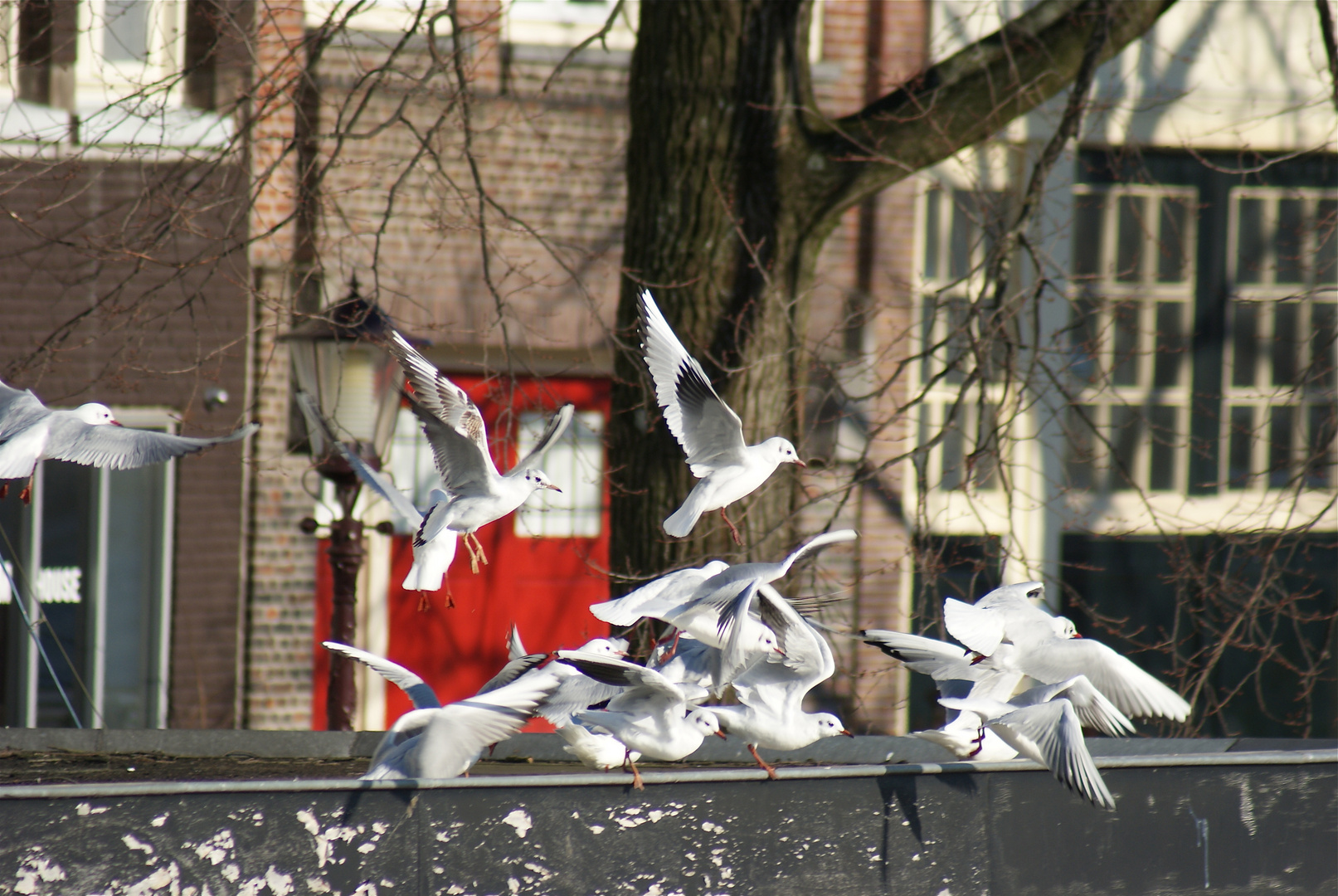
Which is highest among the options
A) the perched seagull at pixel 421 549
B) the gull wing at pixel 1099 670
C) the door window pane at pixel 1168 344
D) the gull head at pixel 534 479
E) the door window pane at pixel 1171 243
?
the door window pane at pixel 1171 243

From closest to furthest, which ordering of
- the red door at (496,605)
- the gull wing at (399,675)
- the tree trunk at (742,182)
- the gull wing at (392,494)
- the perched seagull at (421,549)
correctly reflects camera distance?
the gull wing at (399,675) → the perched seagull at (421,549) → the gull wing at (392,494) → the tree trunk at (742,182) → the red door at (496,605)

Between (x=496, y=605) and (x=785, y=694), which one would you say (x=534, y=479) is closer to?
(x=785, y=694)

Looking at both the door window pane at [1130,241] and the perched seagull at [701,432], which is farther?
the door window pane at [1130,241]

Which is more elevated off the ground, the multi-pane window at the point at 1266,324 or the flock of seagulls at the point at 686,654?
the multi-pane window at the point at 1266,324

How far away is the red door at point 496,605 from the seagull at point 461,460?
3.97 metres

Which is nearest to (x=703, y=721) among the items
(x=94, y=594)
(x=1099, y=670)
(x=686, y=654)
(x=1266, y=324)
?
(x=686, y=654)

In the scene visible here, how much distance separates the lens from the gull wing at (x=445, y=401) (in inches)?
116

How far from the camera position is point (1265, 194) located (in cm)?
780

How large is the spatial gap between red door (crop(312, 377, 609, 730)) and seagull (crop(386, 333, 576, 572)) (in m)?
3.97

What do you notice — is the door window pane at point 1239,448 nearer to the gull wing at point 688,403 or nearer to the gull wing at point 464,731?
the gull wing at point 688,403

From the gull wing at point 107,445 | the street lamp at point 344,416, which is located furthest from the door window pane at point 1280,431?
the gull wing at point 107,445

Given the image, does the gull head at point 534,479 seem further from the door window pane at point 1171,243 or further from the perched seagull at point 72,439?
the door window pane at point 1171,243

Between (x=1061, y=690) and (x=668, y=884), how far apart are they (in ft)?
3.05

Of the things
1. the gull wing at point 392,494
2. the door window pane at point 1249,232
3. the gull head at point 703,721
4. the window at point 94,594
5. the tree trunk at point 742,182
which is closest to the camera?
the gull head at point 703,721
